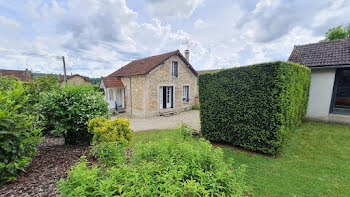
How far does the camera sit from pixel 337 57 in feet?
26.9

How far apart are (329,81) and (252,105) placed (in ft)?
25.1

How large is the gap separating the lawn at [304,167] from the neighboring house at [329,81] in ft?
9.40

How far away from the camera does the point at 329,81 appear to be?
834 cm

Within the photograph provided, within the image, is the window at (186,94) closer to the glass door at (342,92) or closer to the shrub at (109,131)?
the glass door at (342,92)

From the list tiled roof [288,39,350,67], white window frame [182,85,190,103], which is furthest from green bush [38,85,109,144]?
tiled roof [288,39,350,67]

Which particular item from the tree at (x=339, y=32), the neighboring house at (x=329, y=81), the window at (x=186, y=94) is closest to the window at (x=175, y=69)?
the window at (x=186, y=94)

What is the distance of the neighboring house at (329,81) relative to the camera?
811cm

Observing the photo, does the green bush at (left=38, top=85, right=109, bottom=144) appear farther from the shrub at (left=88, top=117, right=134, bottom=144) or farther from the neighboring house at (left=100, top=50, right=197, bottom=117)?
the neighboring house at (left=100, top=50, right=197, bottom=117)

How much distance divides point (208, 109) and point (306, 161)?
3.73 meters

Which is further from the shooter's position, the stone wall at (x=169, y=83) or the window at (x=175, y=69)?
the window at (x=175, y=69)

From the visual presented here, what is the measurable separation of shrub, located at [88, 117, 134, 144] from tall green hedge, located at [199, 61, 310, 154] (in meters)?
3.89

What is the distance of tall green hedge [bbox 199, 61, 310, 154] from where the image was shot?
4609 mm

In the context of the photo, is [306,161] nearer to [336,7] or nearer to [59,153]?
[59,153]

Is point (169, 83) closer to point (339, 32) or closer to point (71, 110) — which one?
point (71, 110)
